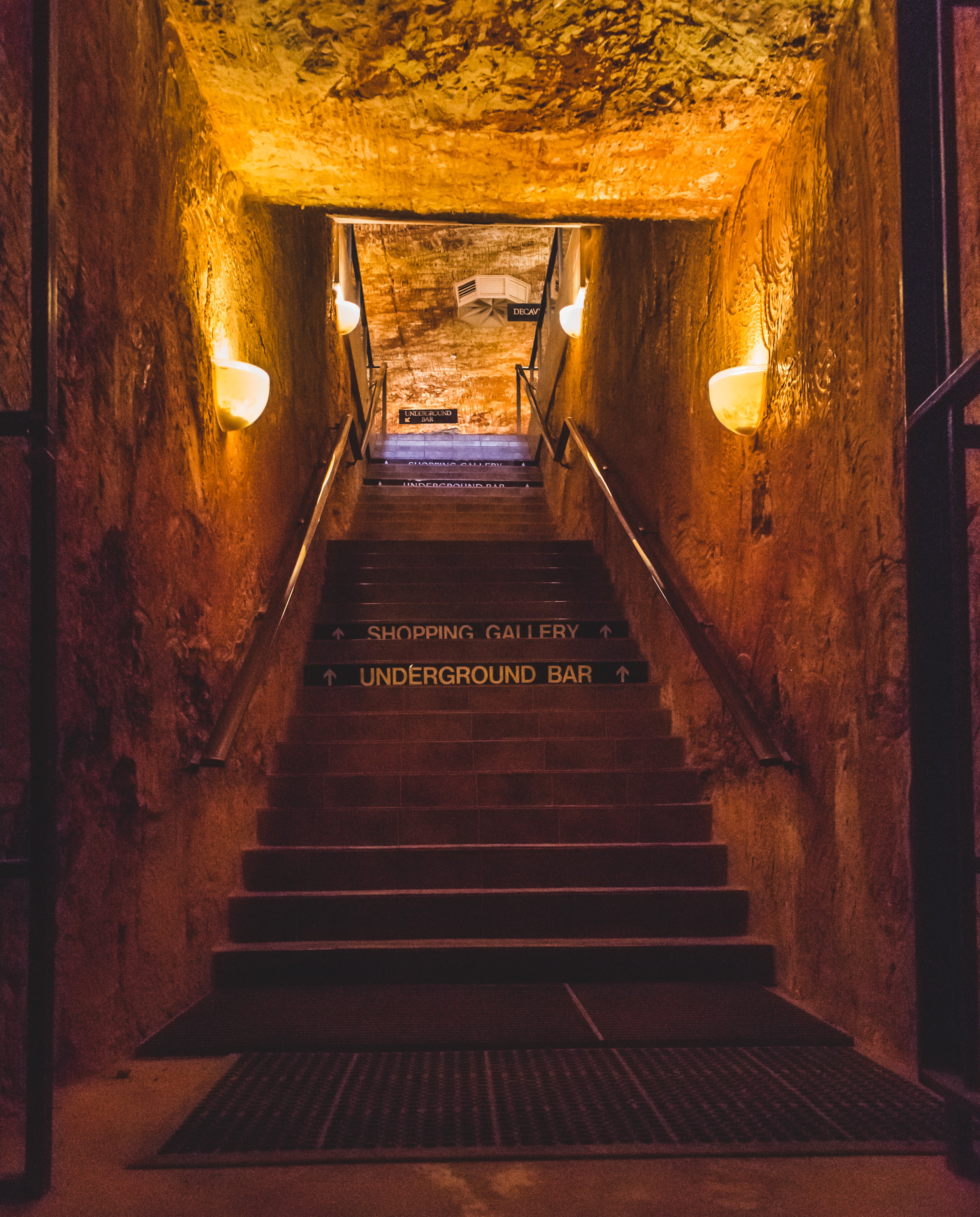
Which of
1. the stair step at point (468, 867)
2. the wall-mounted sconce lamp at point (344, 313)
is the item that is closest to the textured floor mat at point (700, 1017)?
the stair step at point (468, 867)

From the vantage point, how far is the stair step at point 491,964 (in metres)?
2.99

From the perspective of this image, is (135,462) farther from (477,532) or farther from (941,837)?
(477,532)

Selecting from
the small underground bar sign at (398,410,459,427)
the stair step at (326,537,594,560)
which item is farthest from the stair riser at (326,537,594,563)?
the small underground bar sign at (398,410,459,427)

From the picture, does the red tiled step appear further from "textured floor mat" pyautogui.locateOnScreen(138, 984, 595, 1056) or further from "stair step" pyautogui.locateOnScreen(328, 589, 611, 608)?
"textured floor mat" pyautogui.locateOnScreen(138, 984, 595, 1056)

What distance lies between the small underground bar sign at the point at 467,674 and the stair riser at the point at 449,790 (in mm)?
760

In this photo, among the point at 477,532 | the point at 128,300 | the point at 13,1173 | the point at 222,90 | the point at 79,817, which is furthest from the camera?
the point at 477,532

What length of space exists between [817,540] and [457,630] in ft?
8.33

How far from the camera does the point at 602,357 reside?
6293 mm

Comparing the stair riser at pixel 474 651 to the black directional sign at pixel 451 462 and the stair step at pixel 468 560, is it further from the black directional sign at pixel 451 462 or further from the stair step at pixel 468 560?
the black directional sign at pixel 451 462

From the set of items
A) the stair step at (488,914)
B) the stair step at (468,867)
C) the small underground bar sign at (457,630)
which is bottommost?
the stair step at (488,914)

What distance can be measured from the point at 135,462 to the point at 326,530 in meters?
3.63

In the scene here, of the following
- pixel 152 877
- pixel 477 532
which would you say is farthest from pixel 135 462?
pixel 477 532

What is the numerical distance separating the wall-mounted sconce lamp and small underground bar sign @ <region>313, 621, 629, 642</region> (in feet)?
9.45

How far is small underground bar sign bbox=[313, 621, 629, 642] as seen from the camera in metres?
4.98
